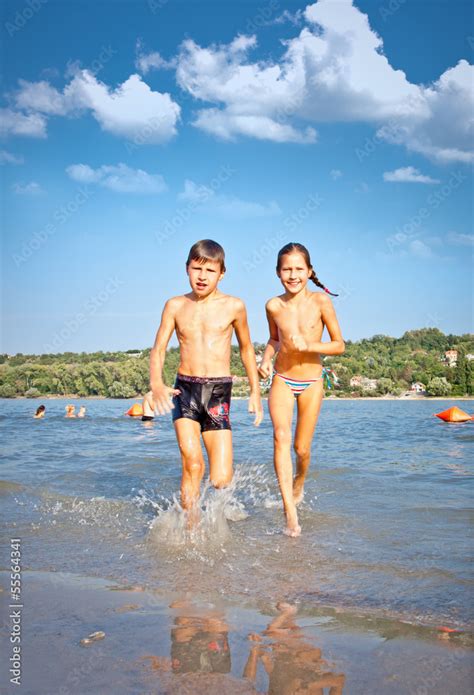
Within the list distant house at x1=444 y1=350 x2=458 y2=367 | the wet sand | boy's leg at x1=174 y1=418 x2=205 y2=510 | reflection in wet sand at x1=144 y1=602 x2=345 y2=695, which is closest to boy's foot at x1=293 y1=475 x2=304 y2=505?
boy's leg at x1=174 y1=418 x2=205 y2=510

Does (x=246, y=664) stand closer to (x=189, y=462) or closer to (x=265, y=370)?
(x=189, y=462)

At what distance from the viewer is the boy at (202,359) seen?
16.6 ft

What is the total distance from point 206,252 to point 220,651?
11.0 ft

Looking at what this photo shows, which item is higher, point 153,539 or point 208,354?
point 208,354

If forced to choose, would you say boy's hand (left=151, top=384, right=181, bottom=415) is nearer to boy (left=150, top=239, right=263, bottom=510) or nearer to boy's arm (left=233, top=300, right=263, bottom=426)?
boy (left=150, top=239, right=263, bottom=510)

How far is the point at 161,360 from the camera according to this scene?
513 centimetres

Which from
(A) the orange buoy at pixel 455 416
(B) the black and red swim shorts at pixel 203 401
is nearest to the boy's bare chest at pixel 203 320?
(B) the black and red swim shorts at pixel 203 401

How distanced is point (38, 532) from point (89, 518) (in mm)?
704

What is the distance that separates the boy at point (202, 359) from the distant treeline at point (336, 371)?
51.5 m

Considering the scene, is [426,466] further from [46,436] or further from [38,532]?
[46,436]

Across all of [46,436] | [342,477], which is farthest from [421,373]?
[342,477]

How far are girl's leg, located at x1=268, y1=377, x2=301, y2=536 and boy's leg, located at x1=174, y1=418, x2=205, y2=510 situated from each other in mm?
747

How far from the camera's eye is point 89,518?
5.81 meters

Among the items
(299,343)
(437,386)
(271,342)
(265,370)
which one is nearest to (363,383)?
(437,386)
